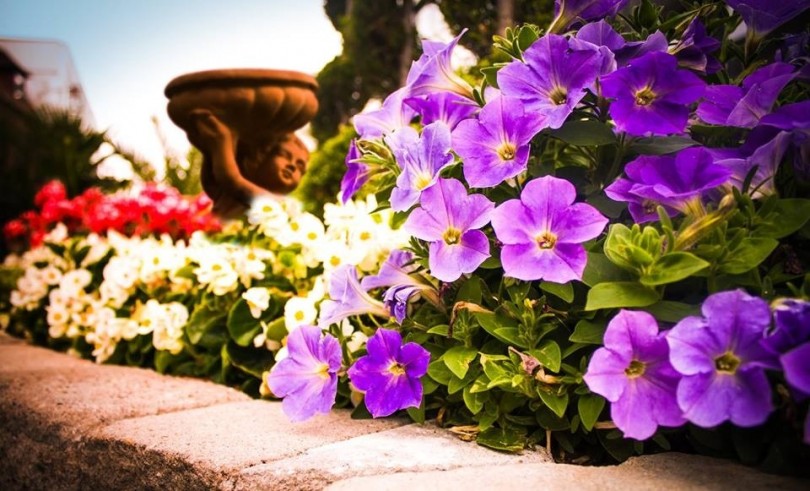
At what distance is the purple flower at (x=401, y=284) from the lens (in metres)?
1.07

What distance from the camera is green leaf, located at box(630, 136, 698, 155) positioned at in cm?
100

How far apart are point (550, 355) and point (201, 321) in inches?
55.2

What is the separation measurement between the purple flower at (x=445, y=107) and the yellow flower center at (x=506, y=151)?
205 mm

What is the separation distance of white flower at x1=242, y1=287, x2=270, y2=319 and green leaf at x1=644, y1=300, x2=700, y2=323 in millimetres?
1162

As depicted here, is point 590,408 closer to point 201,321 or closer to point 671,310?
point 671,310

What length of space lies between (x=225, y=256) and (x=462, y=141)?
130 centimetres

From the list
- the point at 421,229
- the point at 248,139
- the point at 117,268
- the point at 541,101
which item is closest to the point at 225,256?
the point at 117,268

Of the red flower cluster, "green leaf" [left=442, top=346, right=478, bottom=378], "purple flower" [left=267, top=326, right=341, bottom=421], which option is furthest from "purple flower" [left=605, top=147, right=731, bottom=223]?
the red flower cluster

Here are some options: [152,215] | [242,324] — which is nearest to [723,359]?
[242,324]

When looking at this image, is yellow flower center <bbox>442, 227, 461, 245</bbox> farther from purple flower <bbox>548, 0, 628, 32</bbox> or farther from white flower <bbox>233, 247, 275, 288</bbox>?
white flower <bbox>233, 247, 275, 288</bbox>

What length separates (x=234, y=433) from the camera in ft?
4.09

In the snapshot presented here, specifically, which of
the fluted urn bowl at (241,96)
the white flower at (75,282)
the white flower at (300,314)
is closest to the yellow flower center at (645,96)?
the white flower at (300,314)

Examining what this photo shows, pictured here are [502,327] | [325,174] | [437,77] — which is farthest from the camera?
[325,174]

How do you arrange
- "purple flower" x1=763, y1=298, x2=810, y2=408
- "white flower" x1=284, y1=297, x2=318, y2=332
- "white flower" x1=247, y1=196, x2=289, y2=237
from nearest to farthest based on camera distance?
"purple flower" x1=763, y1=298, x2=810, y2=408
"white flower" x1=284, y1=297, x2=318, y2=332
"white flower" x1=247, y1=196, x2=289, y2=237
